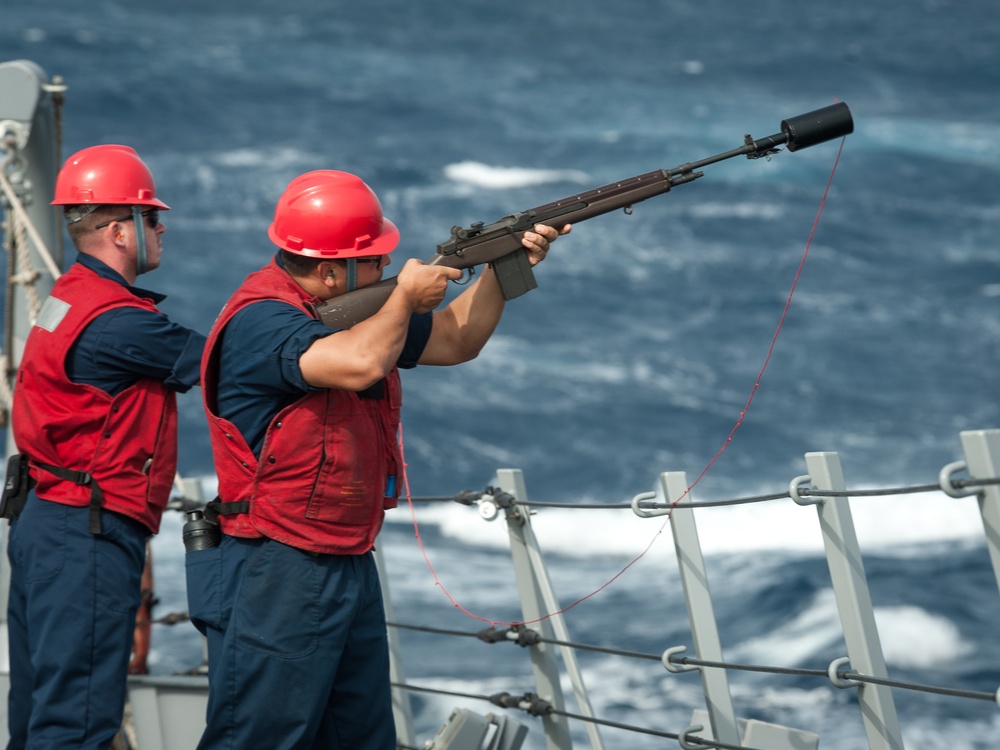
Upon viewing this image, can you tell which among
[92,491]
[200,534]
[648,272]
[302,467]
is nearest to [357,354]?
[302,467]

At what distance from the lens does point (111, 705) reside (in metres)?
3.66

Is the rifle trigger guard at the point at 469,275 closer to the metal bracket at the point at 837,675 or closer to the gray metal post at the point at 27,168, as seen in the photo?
the metal bracket at the point at 837,675

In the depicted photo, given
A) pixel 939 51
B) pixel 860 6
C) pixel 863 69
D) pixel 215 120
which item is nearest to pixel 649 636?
pixel 215 120

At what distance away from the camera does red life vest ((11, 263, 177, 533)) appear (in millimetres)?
3707

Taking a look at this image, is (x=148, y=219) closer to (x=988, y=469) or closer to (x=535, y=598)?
(x=535, y=598)

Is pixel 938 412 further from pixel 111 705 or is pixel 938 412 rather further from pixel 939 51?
pixel 939 51

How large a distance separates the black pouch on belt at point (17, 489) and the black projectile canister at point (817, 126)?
2271 mm

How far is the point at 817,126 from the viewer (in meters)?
3.55

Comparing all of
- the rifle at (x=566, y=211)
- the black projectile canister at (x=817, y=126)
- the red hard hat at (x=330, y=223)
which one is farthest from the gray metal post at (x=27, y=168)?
the black projectile canister at (x=817, y=126)

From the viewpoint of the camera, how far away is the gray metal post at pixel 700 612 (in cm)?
349

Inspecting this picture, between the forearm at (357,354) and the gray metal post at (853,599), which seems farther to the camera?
the gray metal post at (853,599)

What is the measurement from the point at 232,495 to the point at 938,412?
17.9m

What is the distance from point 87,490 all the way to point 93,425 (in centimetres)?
18

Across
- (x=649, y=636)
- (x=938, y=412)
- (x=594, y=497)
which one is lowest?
(x=649, y=636)
